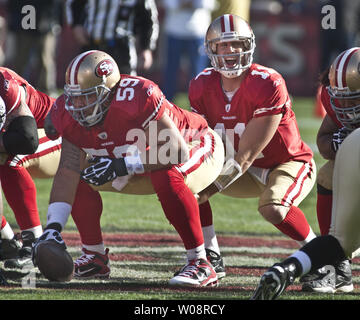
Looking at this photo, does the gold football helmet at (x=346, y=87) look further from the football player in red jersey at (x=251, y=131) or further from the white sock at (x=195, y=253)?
the white sock at (x=195, y=253)

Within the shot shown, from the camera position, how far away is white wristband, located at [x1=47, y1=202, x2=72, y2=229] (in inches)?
161

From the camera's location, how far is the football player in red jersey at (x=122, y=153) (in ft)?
13.6

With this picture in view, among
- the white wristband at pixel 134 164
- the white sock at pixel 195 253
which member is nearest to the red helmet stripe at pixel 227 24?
the white wristband at pixel 134 164

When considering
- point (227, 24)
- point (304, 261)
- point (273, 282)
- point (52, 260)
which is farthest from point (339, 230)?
point (227, 24)

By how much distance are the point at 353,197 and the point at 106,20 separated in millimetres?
4026

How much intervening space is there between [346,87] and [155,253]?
1664mm

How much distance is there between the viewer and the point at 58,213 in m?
4.12

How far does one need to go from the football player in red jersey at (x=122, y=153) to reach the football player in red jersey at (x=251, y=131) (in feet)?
1.02

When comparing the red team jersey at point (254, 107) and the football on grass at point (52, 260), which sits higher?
the red team jersey at point (254, 107)

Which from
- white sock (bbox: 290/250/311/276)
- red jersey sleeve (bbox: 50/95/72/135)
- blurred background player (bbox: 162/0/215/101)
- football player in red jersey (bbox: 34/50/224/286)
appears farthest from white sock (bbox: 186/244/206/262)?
blurred background player (bbox: 162/0/215/101)

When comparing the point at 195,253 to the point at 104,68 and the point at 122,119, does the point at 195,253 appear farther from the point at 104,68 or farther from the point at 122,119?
the point at 104,68

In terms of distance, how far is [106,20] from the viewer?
7.12 meters
